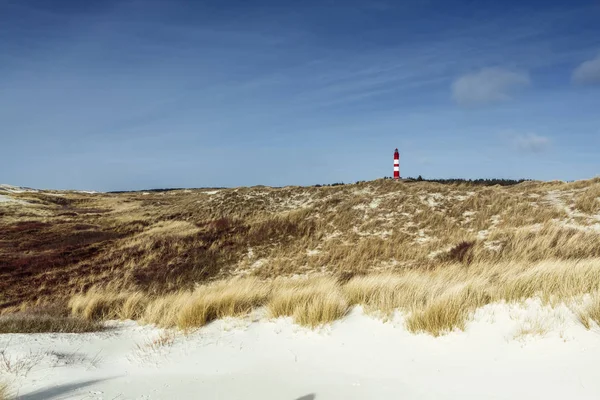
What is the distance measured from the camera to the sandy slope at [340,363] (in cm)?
362

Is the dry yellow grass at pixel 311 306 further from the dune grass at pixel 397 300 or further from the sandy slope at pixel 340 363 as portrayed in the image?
the sandy slope at pixel 340 363

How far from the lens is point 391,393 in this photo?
3.62m

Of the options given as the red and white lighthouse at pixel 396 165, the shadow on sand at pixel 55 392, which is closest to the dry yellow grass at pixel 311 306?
the shadow on sand at pixel 55 392

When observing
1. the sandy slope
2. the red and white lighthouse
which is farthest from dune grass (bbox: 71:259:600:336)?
the red and white lighthouse

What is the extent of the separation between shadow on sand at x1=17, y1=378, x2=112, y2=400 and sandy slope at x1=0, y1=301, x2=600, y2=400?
0.01m

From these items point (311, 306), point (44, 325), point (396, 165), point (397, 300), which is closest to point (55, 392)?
point (44, 325)

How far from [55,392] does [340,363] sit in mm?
2988

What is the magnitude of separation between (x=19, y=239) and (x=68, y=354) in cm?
2806

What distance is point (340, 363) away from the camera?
14.6 feet

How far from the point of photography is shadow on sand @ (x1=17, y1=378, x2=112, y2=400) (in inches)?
147

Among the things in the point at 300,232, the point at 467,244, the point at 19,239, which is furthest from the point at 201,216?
the point at 467,244

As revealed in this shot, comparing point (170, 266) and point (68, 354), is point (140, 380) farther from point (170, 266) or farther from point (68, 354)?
point (170, 266)

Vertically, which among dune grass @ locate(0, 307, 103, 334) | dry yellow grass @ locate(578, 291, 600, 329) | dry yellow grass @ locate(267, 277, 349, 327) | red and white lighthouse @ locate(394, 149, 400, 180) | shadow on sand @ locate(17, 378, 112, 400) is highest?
red and white lighthouse @ locate(394, 149, 400, 180)

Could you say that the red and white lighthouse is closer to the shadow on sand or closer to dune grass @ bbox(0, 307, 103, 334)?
dune grass @ bbox(0, 307, 103, 334)
